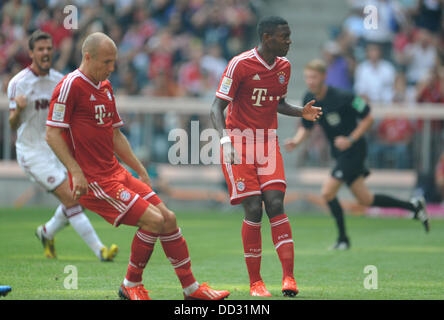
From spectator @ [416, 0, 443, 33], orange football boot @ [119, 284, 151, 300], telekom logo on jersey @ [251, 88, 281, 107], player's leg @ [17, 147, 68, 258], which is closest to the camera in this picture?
orange football boot @ [119, 284, 151, 300]

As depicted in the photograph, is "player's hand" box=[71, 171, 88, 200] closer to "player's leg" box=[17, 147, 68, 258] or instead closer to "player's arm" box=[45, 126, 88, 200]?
"player's arm" box=[45, 126, 88, 200]

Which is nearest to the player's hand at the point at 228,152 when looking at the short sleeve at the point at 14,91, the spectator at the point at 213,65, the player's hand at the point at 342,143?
the short sleeve at the point at 14,91

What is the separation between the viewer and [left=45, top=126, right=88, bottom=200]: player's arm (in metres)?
6.32

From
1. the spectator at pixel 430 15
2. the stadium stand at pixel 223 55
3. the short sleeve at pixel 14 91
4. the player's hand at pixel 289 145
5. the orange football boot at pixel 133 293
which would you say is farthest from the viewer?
the spectator at pixel 430 15

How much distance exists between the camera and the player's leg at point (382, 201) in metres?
11.8

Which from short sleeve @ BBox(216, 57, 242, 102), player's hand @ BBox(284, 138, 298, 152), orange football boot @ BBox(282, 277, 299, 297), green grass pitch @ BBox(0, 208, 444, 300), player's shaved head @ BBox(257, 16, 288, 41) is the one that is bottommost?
green grass pitch @ BBox(0, 208, 444, 300)

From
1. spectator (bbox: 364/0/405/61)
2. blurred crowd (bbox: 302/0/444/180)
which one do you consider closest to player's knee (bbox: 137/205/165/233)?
blurred crowd (bbox: 302/0/444/180)

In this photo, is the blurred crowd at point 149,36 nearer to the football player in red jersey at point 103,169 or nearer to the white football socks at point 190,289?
the football player in red jersey at point 103,169

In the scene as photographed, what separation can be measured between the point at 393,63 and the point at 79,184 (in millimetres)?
14331

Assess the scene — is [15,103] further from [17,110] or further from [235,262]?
[235,262]

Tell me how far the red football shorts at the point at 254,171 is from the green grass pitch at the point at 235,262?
923 millimetres

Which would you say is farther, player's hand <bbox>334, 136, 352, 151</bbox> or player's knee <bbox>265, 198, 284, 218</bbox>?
player's hand <bbox>334, 136, 352, 151</bbox>

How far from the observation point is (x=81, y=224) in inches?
374
